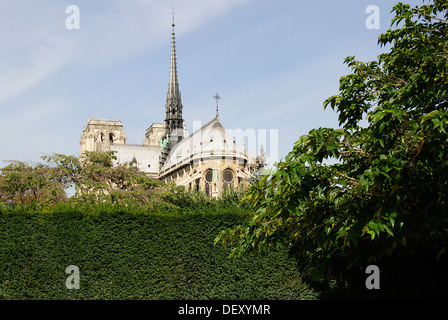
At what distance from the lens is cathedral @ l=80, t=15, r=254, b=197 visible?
8500 centimetres

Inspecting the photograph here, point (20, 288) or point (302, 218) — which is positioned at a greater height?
point (302, 218)

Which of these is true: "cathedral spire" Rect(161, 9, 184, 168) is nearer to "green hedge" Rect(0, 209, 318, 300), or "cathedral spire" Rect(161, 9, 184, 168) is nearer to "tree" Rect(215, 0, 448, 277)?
"green hedge" Rect(0, 209, 318, 300)

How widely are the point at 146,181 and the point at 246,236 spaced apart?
3184 centimetres

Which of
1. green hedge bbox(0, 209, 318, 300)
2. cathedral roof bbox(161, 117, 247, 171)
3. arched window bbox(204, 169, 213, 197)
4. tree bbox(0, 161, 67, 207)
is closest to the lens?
green hedge bbox(0, 209, 318, 300)

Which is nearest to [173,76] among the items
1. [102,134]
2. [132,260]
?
[102,134]

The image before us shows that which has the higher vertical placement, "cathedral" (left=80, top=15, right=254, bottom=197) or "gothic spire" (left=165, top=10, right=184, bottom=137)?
"gothic spire" (left=165, top=10, right=184, bottom=137)

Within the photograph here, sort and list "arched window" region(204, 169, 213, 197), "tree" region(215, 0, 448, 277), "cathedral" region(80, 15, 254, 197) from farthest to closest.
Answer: "arched window" region(204, 169, 213, 197) → "cathedral" region(80, 15, 254, 197) → "tree" region(215, 0, 448, 277)

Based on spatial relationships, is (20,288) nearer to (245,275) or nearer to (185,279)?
(185,279)

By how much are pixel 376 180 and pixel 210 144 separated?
3142 inches

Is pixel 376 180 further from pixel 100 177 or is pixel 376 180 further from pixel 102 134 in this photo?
pixel 102 134

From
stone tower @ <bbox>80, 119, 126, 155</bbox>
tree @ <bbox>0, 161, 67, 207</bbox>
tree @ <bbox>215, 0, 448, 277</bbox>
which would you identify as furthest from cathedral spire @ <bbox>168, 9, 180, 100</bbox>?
tree @ <bbox>215, 0, 448, 277</bbox>

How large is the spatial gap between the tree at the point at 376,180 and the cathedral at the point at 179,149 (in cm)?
3833
